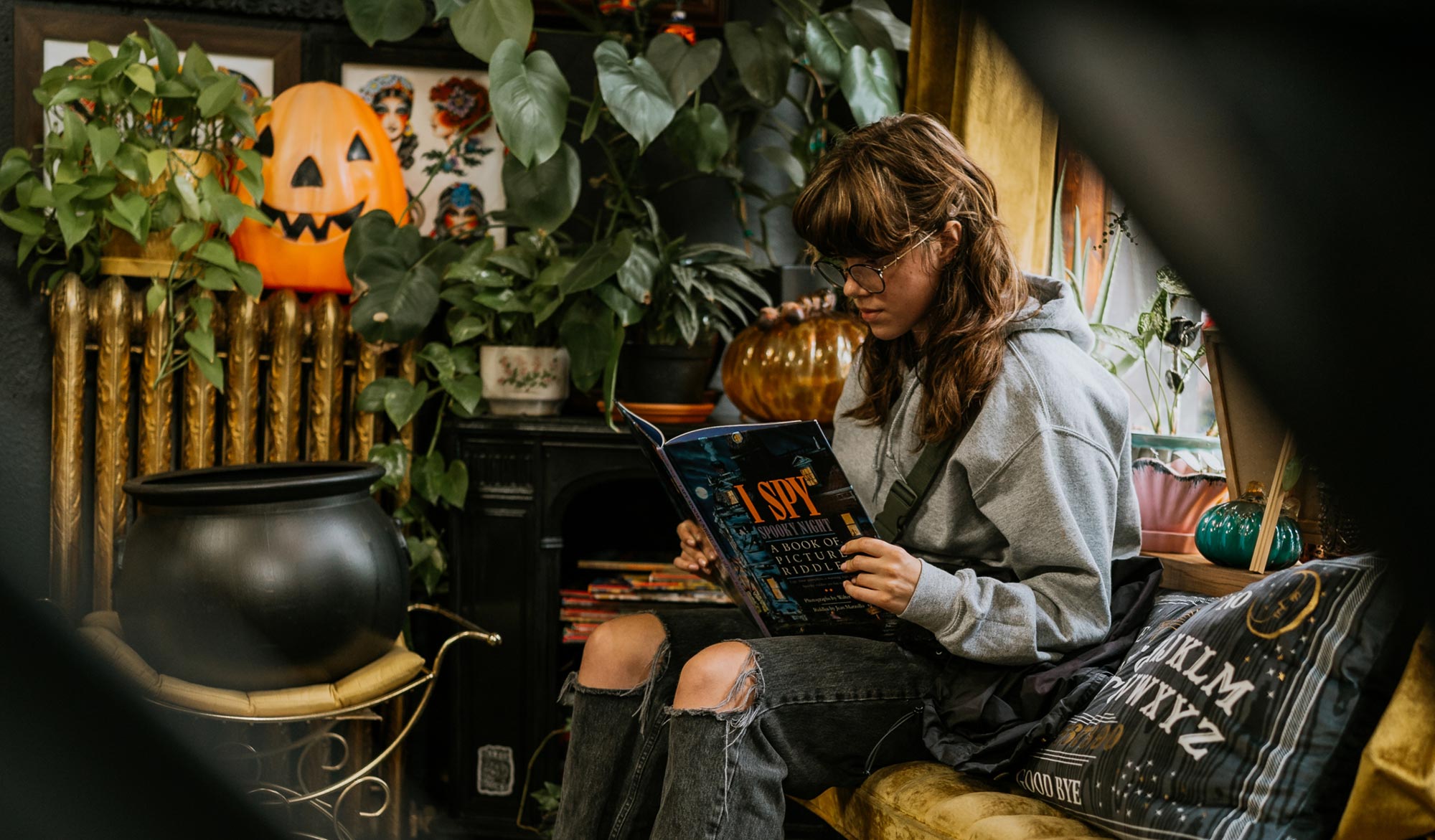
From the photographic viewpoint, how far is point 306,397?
7.47 ft

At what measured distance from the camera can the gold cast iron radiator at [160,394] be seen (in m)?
2.12

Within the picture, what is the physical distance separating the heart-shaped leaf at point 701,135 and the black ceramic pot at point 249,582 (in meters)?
0.86

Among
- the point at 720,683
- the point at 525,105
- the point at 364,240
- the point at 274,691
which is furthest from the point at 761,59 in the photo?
the point at 274,691

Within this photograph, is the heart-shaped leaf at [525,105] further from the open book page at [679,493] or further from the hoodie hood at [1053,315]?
the hoodie hood at [1053,315]

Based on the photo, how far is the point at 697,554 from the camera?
1.54m

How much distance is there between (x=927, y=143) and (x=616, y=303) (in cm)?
80

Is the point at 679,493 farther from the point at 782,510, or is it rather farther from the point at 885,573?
the point at 885,573

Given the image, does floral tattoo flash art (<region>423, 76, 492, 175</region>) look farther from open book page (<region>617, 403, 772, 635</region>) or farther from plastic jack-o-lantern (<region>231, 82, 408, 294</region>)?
open book page (<region>617, 403, 772, 635</region>)

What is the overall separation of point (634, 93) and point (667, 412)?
1.92 feet

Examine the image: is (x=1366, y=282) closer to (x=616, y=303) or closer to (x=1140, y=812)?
(x=1140, y=812)

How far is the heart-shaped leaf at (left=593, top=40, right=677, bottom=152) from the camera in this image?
1.88 meters

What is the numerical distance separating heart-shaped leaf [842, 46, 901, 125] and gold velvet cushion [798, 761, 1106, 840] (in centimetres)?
115

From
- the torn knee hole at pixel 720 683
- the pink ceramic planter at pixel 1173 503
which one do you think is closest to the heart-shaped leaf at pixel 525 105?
the torn knee hole at pixel 720 683

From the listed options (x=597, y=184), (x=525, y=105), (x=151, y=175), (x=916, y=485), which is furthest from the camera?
(x=597, y=184)
